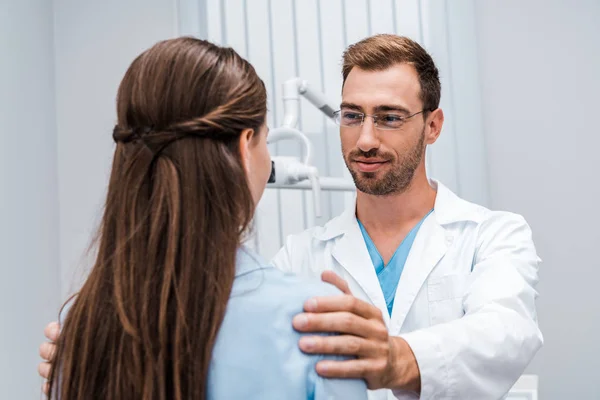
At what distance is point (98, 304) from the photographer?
0.83 metres

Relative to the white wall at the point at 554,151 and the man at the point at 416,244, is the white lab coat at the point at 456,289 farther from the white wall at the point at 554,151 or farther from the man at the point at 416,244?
the white wall at the point at 554,151

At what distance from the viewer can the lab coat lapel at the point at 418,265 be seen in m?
1.53

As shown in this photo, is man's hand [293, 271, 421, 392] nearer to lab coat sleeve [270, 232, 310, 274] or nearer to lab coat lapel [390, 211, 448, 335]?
lab coat lapel [390, 211, 448, 335]

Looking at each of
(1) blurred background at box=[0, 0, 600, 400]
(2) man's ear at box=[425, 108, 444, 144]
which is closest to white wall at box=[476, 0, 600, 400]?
(1) blurred background at box=[0, 0, 600, 400]

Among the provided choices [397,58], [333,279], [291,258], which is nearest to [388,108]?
[397,58]

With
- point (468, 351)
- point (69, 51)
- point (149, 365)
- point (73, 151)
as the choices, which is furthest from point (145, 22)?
point (149, 365)

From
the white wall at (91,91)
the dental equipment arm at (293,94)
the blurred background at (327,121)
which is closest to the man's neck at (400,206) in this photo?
the dental equipment arm at (293,94)

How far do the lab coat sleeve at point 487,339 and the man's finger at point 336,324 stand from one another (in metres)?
0.21

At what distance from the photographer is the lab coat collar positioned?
1.62 m

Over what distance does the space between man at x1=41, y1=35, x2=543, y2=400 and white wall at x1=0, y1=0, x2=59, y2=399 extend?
29.6 inches

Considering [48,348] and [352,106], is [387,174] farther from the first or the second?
[48,348]

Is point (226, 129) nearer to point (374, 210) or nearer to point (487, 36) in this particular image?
point (374, 210)

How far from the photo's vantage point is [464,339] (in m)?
1.18

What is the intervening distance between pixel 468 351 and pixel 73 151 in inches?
60.0
